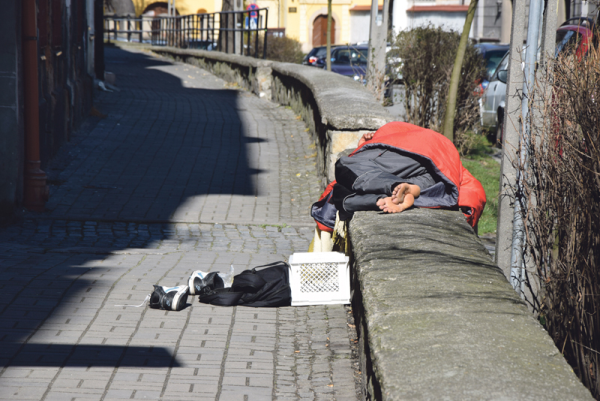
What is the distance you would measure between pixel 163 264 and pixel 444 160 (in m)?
2.29

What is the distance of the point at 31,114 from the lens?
269 inches

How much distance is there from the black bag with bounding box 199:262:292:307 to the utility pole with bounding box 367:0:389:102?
22.7 feet

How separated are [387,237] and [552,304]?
30.9 inches

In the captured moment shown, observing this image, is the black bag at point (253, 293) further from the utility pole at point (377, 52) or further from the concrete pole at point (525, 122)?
the utility pole at point (377, 52)

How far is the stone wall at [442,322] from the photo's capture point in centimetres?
191

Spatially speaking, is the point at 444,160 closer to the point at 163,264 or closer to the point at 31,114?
the point at 163,264

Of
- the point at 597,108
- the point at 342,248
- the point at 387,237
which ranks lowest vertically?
the point at 342,248

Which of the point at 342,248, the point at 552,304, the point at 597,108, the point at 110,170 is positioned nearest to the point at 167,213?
the point at 110,170

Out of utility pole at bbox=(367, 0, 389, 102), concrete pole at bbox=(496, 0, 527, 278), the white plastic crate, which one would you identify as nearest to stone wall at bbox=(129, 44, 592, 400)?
concrete pole at bbox=(496, 0, 527, 278)

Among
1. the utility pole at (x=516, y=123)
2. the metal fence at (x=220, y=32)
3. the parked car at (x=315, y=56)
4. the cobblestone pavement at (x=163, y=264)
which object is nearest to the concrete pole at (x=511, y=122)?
the utility pole at (x=516, y=123)

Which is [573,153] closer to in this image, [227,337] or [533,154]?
[533,154]

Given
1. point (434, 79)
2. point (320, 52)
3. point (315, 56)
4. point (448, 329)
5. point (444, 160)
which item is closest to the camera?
point (448, 329)

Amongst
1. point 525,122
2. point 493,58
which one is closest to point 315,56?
point 493,58

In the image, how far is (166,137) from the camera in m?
10.4
